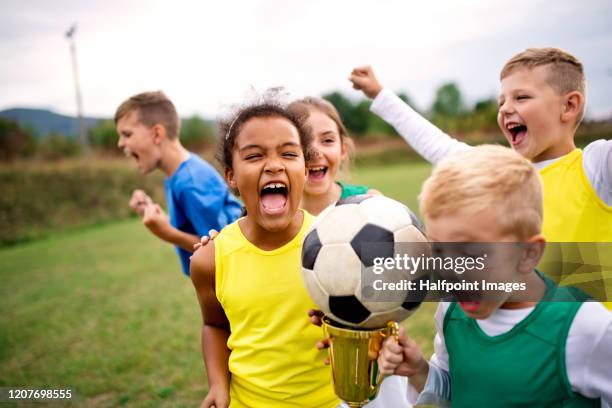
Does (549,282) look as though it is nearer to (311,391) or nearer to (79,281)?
(311,391)

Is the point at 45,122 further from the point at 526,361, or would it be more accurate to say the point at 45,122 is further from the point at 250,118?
the point at 526,361

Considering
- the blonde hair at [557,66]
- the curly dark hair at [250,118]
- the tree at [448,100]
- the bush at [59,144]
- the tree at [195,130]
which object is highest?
the tree at [448,100]

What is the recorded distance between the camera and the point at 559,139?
205 cm

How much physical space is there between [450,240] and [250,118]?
96 centimetres

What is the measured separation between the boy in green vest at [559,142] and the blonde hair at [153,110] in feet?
8.99

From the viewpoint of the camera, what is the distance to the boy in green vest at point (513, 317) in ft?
3.86

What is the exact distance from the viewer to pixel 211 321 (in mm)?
1951

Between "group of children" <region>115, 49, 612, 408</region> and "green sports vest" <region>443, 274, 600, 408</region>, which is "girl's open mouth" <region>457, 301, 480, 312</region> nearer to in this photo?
"group of children" <region>115, 49, 612, 408</region>

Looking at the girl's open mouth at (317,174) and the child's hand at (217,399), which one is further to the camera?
the girl's open mouth at (317,174)

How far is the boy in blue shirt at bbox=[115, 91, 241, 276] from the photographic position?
10.8 ft

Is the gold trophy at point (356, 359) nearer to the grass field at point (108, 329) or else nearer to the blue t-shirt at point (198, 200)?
the blue t-shirt at point (198, 200)

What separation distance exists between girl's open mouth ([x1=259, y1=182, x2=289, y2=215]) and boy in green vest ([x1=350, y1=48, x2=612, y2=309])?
110 centimetres

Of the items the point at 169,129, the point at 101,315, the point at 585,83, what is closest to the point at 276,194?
the point at 585,83

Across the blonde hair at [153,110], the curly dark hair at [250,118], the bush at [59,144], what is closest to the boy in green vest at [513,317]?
the curly dark hair at [250,118]
